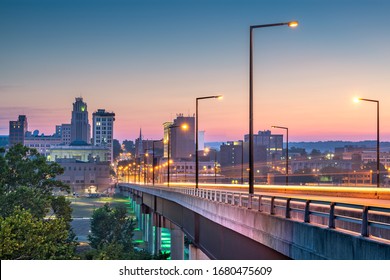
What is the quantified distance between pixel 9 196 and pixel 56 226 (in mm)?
24284

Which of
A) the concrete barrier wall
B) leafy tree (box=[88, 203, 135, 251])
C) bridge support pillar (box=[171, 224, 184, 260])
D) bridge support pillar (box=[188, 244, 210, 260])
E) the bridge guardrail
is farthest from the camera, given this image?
leafy tree (box=[88, 203, 135, 251])

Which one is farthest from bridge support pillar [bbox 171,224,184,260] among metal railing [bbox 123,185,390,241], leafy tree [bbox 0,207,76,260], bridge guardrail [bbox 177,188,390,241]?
bridge guardrail [bbox 177,188,390,241]

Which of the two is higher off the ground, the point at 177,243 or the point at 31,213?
the point at 31,213

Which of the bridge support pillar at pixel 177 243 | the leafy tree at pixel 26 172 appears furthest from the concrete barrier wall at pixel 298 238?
the leafy tree at pixel 26 172

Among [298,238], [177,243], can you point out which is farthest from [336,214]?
[177,243]

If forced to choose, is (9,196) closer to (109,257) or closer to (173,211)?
(109,257)

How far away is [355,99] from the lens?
188 feet

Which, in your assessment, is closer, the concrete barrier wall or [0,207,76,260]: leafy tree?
the concrete barrier wall

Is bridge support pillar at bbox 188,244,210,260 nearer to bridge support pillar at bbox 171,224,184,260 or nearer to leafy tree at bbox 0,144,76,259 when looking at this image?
leafy tree at bbox 0,144,76,259

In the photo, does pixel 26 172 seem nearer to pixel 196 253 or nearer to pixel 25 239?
pixel 25 239

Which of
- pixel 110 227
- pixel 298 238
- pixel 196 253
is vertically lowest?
pixel 110 227

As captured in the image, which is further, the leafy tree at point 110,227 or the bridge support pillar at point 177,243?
the leafy tree at point 110,227

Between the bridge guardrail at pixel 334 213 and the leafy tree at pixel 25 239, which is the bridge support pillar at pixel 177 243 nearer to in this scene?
the leafy tree at pixel 25 239
